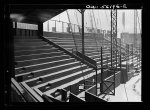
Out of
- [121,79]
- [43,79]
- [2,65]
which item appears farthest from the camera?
[121,79]

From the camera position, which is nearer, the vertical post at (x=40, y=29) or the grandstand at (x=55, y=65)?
the grandstand at (x=55, y=65)

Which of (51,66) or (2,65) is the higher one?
(2,65)

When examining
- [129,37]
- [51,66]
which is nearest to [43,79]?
[51,66]

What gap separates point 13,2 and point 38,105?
1.45 m

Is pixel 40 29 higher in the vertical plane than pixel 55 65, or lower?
higher

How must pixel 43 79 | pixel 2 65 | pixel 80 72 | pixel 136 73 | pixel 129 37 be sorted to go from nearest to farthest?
1. pixel 2 65
2. pixel 43 79
3. pixel 80 72
4. pixel 136 73
5. pixel 129 37

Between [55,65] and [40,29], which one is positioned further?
[40,29]

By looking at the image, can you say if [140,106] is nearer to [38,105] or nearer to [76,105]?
[76,105]

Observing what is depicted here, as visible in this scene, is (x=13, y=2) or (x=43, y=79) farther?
(x=43, y=79)

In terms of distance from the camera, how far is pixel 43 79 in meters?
8.37

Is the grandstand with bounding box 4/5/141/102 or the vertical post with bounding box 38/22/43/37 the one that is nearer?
the grandstand with bounding box 4/5/141/102

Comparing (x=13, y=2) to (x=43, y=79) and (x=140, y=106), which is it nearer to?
(x=140, y=106)
